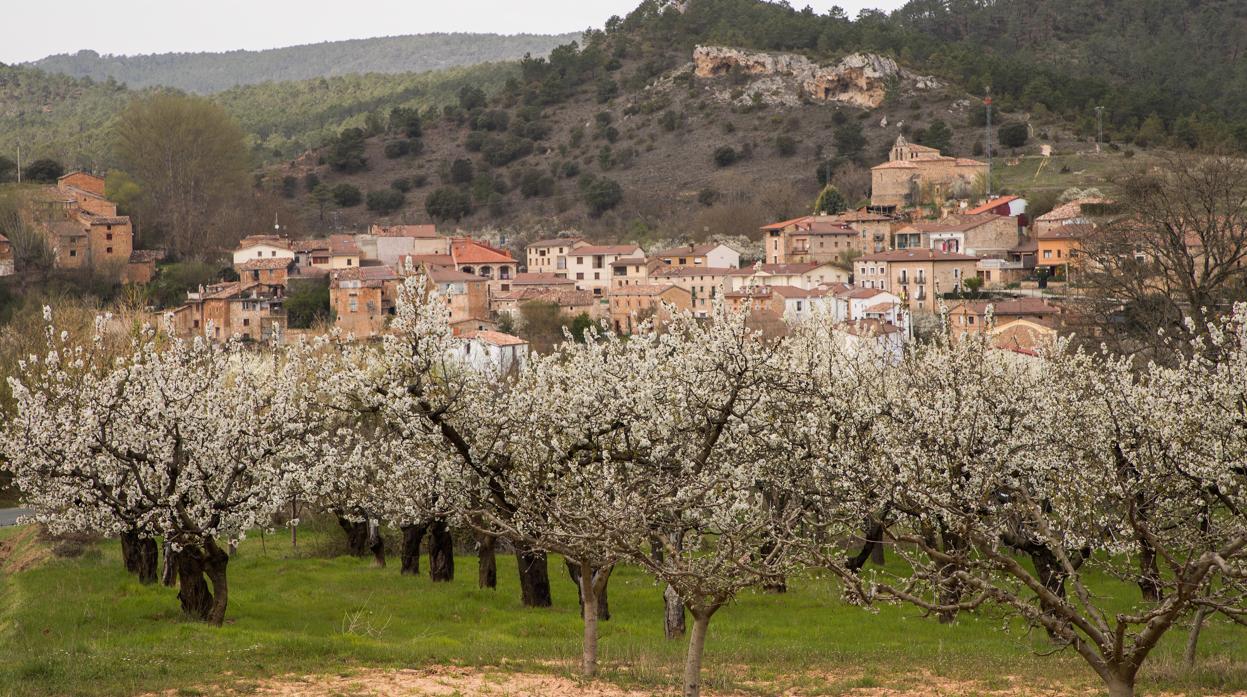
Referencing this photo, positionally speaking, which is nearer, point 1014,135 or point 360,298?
point 360,298

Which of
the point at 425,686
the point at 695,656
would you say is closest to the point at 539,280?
the point at 425,686

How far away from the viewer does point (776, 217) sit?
339ft

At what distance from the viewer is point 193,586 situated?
2050 centimetres

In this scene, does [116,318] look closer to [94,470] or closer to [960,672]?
[94,470]

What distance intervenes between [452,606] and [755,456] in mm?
5667

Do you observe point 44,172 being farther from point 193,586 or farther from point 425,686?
point 425,686

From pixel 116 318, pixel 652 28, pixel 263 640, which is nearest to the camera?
pixel 263 640

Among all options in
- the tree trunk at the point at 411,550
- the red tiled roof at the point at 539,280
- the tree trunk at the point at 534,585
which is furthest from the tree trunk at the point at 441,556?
the red tiled roof at the point at 539,280

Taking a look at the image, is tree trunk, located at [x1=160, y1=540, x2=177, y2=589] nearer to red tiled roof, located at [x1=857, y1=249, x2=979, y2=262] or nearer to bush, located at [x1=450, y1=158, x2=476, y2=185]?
red tiled roof, located at [x1=857, y1=249, x2=979, y2=262]

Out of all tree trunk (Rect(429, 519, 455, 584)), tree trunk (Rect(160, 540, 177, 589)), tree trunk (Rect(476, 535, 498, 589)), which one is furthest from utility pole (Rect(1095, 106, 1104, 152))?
tree trunk (Rect(160, 540, 177, 589))

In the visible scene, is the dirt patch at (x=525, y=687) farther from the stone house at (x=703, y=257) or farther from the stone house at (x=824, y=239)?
the stone house at (x=824, y=239)

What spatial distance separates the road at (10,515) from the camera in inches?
1549

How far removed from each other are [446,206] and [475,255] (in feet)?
90.3

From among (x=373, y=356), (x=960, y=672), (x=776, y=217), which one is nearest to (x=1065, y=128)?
(x=776, y=217)
